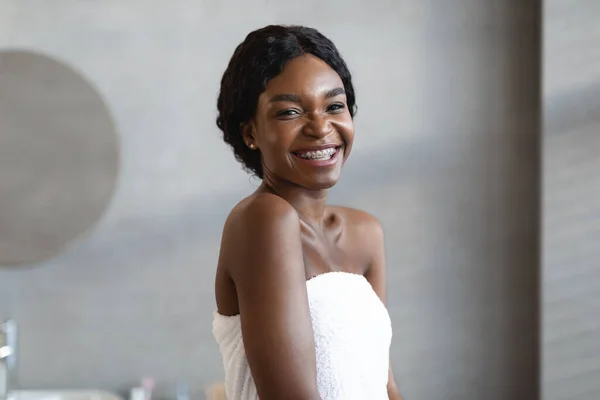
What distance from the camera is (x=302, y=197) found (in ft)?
2.60

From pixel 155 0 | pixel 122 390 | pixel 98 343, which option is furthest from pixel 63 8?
pixel 122 390

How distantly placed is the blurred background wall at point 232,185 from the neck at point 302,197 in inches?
46.3

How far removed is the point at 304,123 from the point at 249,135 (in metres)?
0.07

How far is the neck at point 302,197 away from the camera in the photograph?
2.58 ft

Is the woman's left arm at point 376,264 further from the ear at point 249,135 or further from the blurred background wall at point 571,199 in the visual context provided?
the blurred background wall at point 571,199

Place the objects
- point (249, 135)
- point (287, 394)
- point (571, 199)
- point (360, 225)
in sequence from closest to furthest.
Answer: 1. point (287, 394)
2. point (249, 135)
3. point (360, 225)
4. point (571, 199)

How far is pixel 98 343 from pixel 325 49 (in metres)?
1.50

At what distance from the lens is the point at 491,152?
1966mm

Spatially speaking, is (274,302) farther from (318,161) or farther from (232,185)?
(232,185)

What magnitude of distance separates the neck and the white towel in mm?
75

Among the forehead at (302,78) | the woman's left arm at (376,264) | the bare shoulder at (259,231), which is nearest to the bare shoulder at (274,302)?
the bare shoulder at (259,231)

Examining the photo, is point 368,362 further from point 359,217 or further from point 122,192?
point 122,192

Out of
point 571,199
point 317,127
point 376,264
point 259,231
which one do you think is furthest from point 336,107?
point 571,199

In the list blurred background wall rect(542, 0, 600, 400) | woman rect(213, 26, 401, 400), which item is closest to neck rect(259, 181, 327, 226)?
woman rect(213, 26, 401, 400)
